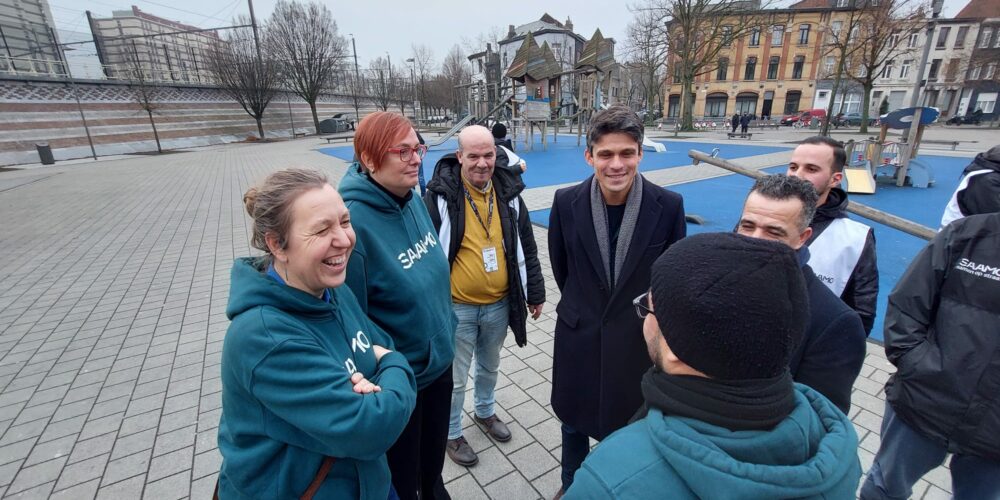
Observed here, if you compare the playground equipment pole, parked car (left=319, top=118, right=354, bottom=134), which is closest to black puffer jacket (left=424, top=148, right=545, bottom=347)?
the playground equipment pole

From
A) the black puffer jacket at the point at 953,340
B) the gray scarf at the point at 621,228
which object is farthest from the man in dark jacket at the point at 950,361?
the gray scarf at the point at 621,228

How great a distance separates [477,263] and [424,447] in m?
1.03

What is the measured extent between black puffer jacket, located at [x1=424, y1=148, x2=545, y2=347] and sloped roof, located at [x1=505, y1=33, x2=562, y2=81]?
67.6ft

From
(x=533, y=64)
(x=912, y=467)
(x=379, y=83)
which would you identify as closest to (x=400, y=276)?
(x=912, y=467)

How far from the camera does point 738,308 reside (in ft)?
2.53

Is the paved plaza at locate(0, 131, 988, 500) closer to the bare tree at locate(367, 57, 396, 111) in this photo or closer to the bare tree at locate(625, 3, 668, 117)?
the bare tree at locate(625, 3, 668, 117)

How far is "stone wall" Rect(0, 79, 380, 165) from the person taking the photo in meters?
24.0

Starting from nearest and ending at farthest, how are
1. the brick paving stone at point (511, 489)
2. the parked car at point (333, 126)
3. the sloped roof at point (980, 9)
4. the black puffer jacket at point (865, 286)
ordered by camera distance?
the black puffer jacket at point (865, 286) → the brick paving stone at point (511, 489) → the sloped roof at point (980, 9) → the parked car at point (333, 126)

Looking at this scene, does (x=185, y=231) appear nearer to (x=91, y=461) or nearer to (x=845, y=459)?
(x=91, y=461)

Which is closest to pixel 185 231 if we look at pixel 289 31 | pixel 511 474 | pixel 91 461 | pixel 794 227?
pixel 91 461

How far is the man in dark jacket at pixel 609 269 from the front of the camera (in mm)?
2006

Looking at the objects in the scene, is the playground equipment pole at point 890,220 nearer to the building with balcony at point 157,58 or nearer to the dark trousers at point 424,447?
the dark trousers at point 424,447

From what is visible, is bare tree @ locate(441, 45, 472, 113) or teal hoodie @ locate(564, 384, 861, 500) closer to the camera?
teal hoodie @ locate(564, 384, 861, 500)

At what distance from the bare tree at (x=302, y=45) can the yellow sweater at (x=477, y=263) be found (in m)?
42.5
